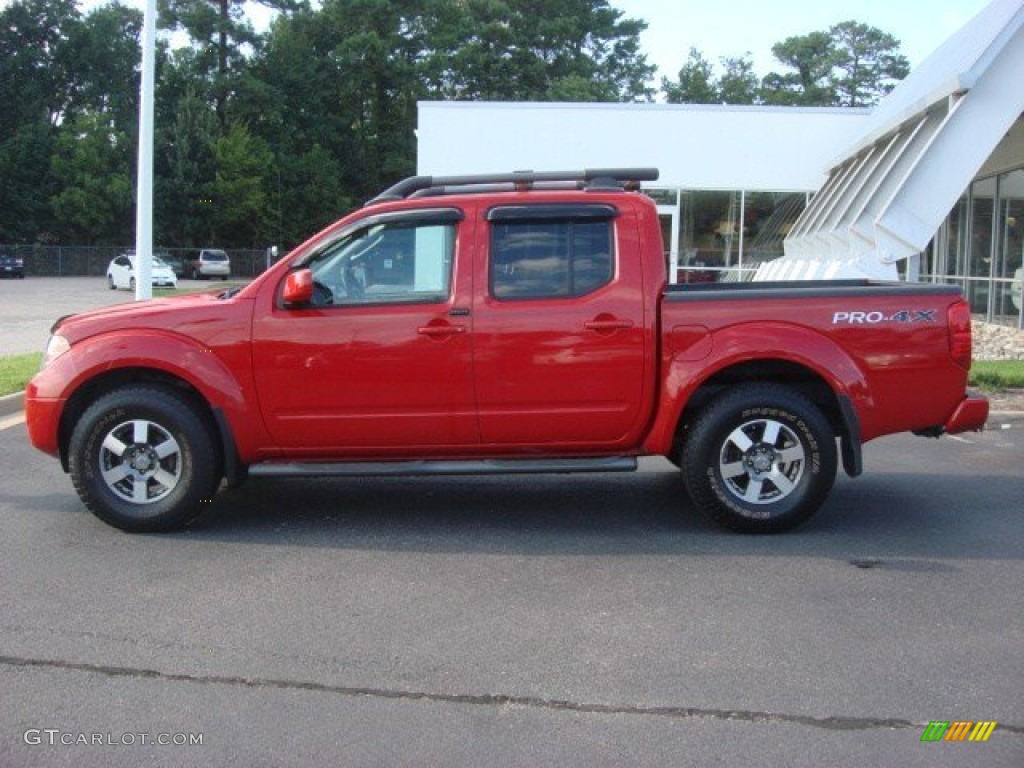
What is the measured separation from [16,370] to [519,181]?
8.59 meters

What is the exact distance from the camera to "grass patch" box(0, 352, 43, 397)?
11.1 meters

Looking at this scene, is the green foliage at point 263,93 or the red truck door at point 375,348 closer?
the red truck door at point 375,348

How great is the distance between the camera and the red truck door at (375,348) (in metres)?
6.03

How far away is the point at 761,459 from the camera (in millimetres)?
6105

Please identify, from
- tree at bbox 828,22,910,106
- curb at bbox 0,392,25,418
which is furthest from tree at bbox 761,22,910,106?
curb at bbox 0,392,25,418

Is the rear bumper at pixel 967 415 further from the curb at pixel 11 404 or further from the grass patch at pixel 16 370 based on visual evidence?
the curb at pixel 11 404

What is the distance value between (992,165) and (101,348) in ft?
60.3

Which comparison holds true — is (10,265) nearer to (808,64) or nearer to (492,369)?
(492,369)

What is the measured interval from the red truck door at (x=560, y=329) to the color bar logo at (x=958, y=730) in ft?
8.88

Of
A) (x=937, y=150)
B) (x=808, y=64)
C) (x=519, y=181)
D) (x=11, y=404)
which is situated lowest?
(x=11, y=404)

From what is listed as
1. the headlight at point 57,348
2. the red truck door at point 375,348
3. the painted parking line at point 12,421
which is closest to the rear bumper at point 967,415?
the red truck door at point 375,348

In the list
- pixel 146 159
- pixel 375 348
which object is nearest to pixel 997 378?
pixel 375 348

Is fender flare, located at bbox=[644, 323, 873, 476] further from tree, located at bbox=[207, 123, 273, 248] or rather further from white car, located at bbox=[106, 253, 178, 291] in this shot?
tree, located at bbox=[207, 123, 273, 248]

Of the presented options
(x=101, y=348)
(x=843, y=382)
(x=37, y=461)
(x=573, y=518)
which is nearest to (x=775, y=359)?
(x=843, y=382)
